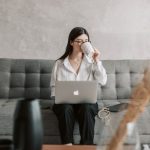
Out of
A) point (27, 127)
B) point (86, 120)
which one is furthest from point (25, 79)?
point (27, 127)

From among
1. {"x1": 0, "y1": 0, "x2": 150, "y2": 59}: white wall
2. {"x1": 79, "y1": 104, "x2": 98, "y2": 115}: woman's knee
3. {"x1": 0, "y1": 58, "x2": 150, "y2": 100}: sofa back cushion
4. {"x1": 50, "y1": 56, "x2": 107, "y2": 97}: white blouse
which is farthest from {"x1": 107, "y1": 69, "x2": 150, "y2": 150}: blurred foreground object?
{"x1": 0, "y1": 0, "x2": 150, "y2": 59}: white wall

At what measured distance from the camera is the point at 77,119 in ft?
7.20

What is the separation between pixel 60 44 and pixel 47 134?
44.0 inches

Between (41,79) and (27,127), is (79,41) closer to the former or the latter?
(41,79)

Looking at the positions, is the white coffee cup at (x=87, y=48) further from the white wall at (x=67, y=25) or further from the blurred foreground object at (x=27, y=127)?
the blurred foreground object at (x=27, y=127)

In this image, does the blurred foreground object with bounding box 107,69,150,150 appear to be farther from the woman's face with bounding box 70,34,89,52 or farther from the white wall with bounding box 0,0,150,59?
the white wall with bounding box 0,0,150,59

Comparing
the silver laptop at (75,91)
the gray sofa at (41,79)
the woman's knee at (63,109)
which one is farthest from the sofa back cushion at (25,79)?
the silver laptop at (75,91)

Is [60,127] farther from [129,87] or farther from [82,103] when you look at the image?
[129,87]

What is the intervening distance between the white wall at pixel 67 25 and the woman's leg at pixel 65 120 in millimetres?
996

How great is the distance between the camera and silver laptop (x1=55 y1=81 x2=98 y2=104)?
1.97m

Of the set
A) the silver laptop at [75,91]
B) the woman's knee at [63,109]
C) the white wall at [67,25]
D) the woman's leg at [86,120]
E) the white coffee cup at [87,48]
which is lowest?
the woman's leg at [86,120]

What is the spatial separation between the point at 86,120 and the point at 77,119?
11 cm

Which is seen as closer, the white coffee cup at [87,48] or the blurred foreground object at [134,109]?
the blurred foreground object at [134,109]

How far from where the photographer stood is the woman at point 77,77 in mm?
2074
